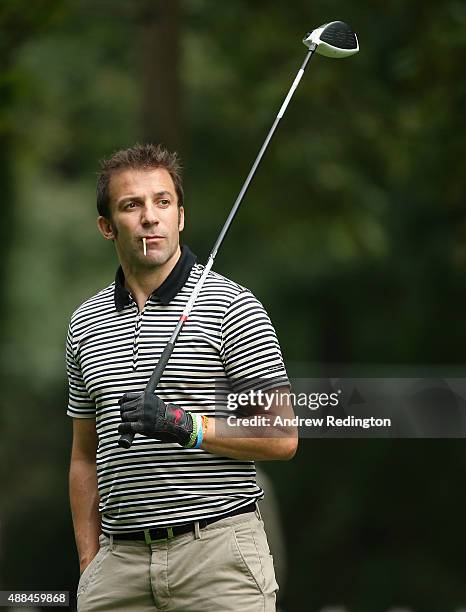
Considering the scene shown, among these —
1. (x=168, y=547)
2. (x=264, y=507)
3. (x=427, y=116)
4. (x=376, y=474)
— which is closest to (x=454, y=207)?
(x=427, y=116)

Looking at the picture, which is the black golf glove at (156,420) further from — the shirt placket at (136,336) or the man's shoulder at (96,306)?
the man's shoulder at (96,306)

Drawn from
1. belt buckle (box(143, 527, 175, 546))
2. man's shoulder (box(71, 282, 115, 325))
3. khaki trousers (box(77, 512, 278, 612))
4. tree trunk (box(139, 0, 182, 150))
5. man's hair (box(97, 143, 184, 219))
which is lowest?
khaki trousers (box(77, 512, 278, 612))

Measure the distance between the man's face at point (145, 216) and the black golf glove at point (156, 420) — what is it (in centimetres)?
53

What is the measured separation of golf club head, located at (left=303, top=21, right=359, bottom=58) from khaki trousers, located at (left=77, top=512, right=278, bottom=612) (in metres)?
1.77

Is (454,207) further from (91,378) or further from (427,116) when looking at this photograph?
(91,378)

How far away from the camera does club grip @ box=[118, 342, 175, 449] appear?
12.7 ft

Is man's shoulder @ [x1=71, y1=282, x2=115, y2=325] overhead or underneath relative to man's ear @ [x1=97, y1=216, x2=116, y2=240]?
underneath

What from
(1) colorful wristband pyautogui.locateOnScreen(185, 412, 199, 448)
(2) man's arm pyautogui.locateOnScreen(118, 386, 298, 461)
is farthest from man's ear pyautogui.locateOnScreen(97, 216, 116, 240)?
(1) colorful wristband pyautogui.locateOnScreen(185, 412, 199, 448)

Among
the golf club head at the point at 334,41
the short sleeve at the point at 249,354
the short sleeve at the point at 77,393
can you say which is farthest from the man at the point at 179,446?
the golf club head at the point at 334,41

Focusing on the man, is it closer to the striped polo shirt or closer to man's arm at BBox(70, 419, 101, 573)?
the striped polo shirt

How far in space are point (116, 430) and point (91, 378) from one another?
0.19 m

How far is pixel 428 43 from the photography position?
9.47 m

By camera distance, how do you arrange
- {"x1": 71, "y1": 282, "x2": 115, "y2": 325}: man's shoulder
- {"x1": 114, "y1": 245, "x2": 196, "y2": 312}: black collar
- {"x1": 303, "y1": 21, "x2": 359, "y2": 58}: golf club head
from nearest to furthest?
{"x1": 114, "y1": 245, "x2": 196, "y2": 312}: black collar, {"x1": 71, "y1": 282, "x2": 115, "y2": 325}: man's shoulder, {"x1": 303, "y1": 21, "x2": 359, "y2": 58}: golf club head

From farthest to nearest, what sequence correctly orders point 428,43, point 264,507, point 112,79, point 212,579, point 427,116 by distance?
point 112,79 → point 427,116 → point 428,43 → point 264,507 → point 212,579
